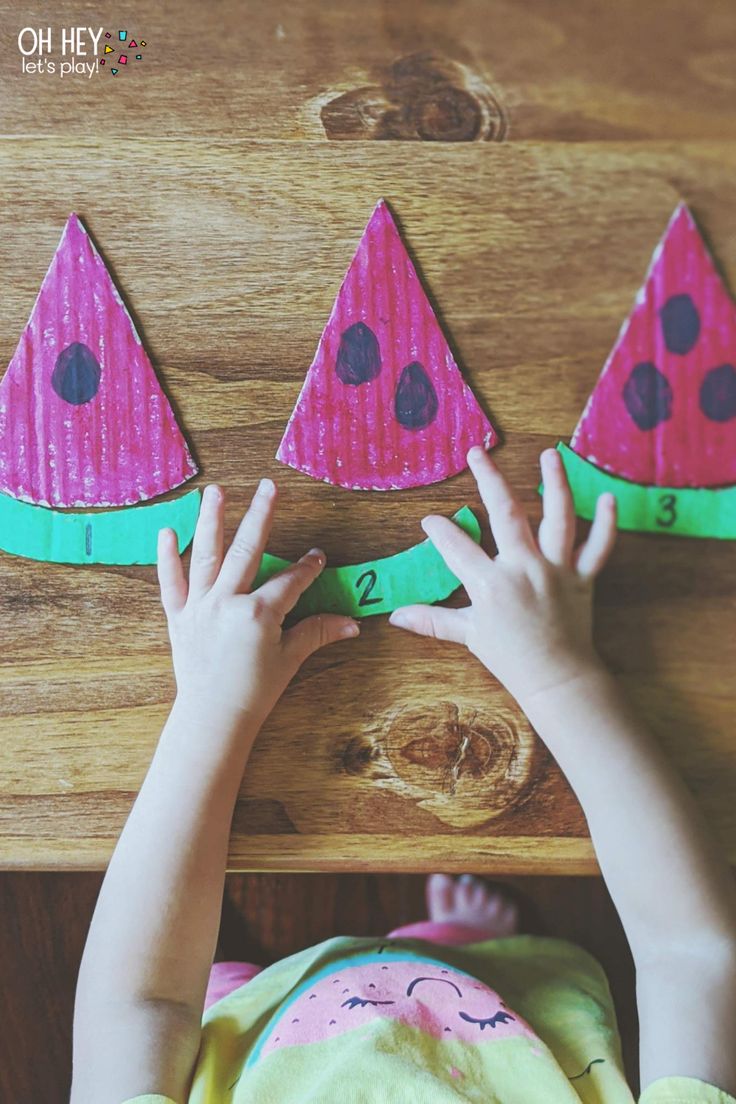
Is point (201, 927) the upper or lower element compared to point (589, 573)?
lower

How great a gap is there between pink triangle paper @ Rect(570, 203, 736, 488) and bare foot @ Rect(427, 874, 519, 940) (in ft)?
1.53

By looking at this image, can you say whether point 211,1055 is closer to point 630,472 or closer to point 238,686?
point 238,686

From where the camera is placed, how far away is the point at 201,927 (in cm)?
57

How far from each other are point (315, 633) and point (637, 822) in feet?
0.78

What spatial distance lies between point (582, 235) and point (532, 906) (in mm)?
625

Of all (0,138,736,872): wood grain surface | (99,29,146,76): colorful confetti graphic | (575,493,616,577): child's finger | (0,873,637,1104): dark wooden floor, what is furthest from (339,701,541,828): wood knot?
(99,29,146,76): colorful confetti graphic

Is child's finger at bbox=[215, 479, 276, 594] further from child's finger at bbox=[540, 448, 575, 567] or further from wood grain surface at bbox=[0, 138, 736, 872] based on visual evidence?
child's finger at bbox=[540, 448, 575, 567]

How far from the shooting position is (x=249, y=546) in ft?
1.89

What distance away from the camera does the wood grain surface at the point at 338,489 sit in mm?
→ 596

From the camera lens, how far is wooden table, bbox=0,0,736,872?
0.60 meters

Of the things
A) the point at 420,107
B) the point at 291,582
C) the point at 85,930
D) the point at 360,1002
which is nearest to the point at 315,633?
the point at 291,582

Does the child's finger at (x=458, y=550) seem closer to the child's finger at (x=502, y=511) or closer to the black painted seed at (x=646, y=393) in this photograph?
the child's finger at (x=502, y=511)

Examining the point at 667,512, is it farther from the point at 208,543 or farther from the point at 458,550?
the point at 208,543

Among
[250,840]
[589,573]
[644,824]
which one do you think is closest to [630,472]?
[589,573]
